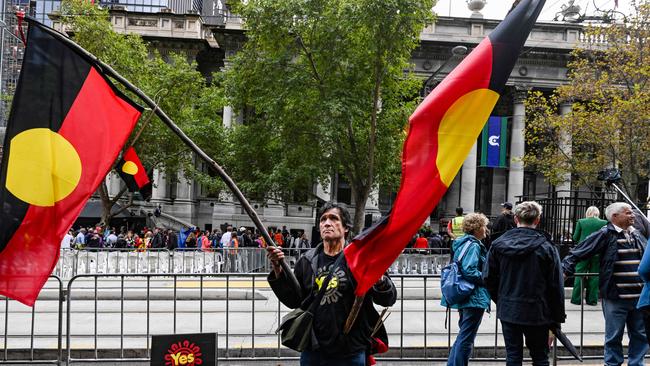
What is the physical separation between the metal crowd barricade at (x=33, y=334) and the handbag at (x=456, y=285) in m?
4.08

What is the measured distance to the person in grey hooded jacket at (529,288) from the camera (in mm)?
5520

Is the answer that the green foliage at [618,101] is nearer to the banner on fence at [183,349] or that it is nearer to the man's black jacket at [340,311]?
the banner on fence at [183,349]

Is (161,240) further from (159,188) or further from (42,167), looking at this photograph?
(42,167)

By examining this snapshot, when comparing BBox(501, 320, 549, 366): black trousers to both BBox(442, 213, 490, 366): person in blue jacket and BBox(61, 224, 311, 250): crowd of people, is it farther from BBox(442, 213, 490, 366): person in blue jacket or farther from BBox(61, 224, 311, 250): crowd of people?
BBox(61, 224, 311, 250): crowd of people

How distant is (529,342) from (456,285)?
1051mm

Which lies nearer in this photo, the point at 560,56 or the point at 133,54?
the point at 133,54

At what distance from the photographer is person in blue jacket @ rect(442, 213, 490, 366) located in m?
6.52

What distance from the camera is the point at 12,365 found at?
777cm

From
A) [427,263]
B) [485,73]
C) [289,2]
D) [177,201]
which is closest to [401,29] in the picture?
[289,2]

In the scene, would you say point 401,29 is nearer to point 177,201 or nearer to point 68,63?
point 68,63

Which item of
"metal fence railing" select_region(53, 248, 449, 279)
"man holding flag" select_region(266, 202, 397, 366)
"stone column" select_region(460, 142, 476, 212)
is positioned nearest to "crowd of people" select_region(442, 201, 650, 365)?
"man holding flag" select_region(266, 202, 397, 366)

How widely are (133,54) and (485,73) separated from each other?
27.4 meters

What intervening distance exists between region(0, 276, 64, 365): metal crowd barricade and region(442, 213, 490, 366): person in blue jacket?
13.8 feet

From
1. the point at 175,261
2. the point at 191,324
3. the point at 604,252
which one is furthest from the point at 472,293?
the point at 175,261
